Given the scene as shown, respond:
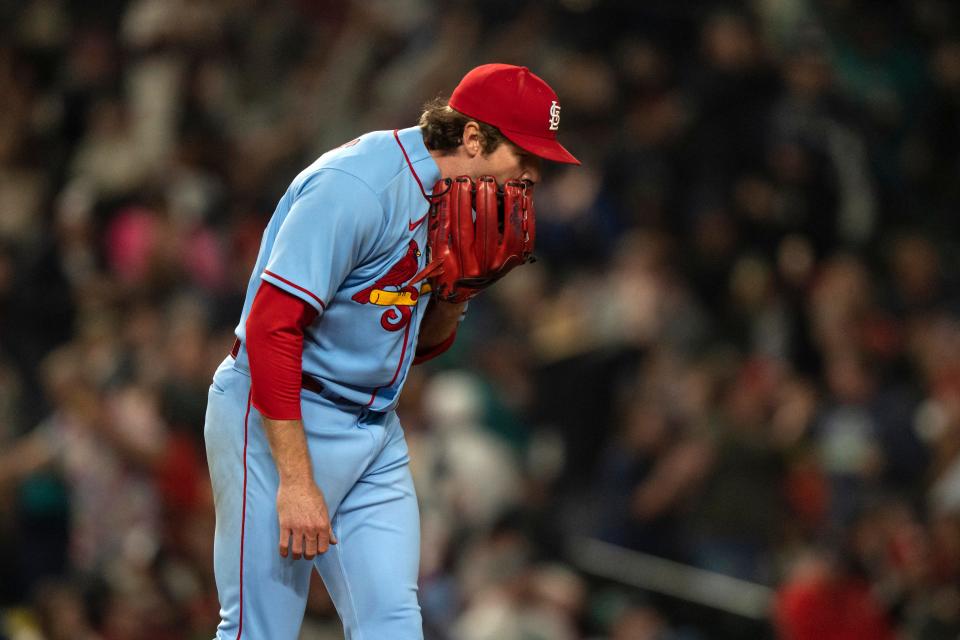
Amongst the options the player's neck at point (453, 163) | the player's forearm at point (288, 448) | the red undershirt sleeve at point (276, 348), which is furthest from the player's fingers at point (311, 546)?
the player's neck at point (453, 163)

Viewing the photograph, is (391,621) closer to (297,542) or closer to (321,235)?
(297,542)

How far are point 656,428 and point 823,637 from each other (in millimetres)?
1463

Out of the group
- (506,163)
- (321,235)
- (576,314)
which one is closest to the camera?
(321,235)

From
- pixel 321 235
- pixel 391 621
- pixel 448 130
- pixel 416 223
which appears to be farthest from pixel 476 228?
pixel 391 621

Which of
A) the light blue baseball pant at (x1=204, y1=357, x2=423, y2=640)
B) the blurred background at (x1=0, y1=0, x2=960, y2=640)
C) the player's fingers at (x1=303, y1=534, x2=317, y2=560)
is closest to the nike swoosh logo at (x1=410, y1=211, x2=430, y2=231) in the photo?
the light blue baseball pant at (x1=204, y1=357, x2=423, y2=640)

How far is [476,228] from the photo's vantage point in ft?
10.4

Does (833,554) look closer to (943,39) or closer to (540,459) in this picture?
(540,459)

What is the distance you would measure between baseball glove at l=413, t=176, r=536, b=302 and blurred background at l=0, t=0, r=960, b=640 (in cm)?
341

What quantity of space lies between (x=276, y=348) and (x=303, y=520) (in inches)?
14.2

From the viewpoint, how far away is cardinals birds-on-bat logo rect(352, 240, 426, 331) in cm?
316

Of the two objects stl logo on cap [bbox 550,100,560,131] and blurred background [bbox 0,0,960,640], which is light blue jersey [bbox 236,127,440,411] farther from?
blurred background [bbox 0,0,960,640]

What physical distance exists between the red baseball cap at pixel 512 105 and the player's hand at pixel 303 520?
857mm

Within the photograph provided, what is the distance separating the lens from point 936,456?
7.12m

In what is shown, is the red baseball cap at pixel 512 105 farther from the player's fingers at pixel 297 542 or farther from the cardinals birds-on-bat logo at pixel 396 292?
the player's fingers at pixel 297 542
